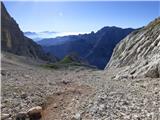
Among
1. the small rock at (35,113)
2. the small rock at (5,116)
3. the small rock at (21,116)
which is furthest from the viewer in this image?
the small rock at (35,113)

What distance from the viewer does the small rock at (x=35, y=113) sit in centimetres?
2041

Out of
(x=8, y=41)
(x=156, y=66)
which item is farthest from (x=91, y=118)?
(x=8, y=41)

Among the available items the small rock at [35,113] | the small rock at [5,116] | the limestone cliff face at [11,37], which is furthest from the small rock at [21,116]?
the limestone cliff face at [11,37]

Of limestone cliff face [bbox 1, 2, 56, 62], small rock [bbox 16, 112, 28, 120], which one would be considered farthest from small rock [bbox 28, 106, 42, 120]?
limestone cliff face [bbox 1, 2, 56, 62]

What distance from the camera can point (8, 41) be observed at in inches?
6599

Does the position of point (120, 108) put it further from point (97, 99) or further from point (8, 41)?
point (8, 41)

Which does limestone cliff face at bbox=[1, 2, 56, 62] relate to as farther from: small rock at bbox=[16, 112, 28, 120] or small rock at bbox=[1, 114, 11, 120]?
small rock at bbox=[16, 112, 28, 120]

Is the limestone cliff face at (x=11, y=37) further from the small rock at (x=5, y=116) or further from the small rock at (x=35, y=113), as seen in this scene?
the small rock at (x=5, y=116)

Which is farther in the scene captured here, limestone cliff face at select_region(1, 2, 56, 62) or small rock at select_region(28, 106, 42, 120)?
limestone cliff face at select_region(1, 2, 56, 62)

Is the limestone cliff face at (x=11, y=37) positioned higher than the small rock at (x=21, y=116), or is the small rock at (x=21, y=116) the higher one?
the limestone cliff face at (x=11, y=37)

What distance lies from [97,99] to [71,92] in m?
5.63

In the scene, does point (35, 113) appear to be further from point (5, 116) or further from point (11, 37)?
point (11, 37)

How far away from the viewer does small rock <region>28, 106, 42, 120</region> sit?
66.9 feet

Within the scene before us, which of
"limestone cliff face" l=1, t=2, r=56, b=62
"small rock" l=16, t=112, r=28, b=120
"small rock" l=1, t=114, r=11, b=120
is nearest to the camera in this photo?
"small rock" l=1, t=114, r=11, b=120
